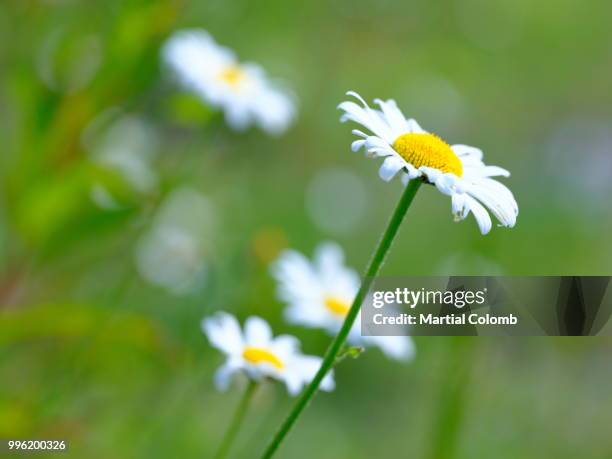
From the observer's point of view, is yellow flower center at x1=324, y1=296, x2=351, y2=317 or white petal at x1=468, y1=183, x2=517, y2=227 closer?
white petal at x1=468, y1=183, x2=517, y2=227

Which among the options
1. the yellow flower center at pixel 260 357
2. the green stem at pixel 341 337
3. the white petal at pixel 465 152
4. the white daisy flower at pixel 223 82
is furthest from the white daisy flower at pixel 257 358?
the white daisy flower at pixel 223 82

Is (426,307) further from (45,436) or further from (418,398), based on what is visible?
(418,398)

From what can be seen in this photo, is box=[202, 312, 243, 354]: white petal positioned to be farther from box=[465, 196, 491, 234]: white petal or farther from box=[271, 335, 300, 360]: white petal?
box=[465, 196, 491, 234]: white petal

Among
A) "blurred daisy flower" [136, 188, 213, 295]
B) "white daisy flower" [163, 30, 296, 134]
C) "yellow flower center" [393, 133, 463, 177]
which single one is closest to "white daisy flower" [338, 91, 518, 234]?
"yellow flower center" [393, 133, 463, 177]

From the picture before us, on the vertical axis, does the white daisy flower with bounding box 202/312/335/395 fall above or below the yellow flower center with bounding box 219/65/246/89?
below

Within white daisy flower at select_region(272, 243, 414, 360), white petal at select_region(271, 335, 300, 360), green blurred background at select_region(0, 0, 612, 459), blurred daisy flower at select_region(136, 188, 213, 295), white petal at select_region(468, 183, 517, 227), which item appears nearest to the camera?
white petal at select_region(468, 183, 517, 227)

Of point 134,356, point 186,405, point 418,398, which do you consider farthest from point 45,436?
point 418,398

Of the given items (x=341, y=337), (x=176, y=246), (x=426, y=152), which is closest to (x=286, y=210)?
(x=176, y=246)
